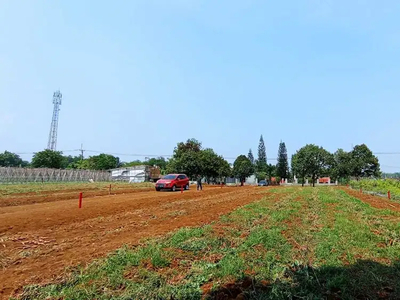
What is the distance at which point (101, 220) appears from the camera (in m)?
9.67

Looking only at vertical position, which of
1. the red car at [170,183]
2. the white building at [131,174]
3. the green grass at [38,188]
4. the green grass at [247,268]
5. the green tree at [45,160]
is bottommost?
the green grass at [247,268]

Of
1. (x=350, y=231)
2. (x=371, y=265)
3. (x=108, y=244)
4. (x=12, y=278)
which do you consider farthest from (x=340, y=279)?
(x=12, y=278)

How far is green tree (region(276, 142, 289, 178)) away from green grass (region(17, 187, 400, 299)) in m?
93.7

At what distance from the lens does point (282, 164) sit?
9881cm

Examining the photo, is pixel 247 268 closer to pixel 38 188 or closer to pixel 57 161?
pixel 38 188

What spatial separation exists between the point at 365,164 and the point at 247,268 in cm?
7265

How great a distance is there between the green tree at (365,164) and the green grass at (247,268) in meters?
66.5

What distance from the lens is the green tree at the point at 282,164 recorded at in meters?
98.4

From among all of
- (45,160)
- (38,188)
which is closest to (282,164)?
(45,160)

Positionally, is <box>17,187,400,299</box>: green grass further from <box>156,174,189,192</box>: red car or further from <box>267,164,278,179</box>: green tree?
<box>267,164,278,179</box>: green tree

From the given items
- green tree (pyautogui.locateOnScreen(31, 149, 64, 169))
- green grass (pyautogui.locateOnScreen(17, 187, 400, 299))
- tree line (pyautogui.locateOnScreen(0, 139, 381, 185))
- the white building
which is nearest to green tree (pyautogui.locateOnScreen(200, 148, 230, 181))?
tree line (pyautogui.locateOnScreen(0, 139, 381, 185))

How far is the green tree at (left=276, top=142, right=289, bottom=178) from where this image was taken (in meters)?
98.4

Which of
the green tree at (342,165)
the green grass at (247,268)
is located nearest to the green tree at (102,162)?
the green tree at (342,165)

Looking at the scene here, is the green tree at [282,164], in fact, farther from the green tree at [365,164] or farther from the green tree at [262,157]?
the green tree at [365,164]
